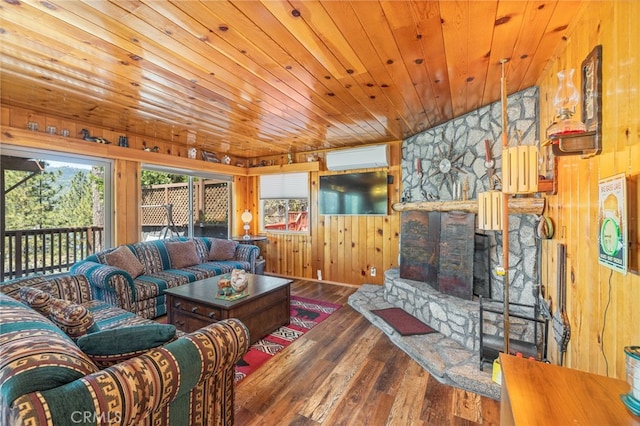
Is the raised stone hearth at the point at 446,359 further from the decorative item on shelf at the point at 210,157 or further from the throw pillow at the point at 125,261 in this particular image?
the decorative item on shelf at the point at 210,157

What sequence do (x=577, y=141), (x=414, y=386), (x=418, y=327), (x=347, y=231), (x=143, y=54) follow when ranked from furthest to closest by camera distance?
(x=347, y=231)
(x=418, y=327)
(x=414, y=386)
(x=143, y=54)
(x=577, y=141)

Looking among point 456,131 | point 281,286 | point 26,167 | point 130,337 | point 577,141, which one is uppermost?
point 456,131

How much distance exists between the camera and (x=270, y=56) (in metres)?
1.82

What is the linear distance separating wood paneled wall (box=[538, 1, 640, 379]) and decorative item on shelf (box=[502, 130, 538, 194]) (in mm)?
216

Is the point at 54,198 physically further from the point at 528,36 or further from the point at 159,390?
the point at 528,36

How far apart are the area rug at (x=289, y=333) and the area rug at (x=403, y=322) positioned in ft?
2.26

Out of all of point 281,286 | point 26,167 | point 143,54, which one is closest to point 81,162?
point 26,167

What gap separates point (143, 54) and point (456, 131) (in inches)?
120

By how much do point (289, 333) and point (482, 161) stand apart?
8.81 feet

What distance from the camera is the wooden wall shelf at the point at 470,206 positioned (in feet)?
6.72

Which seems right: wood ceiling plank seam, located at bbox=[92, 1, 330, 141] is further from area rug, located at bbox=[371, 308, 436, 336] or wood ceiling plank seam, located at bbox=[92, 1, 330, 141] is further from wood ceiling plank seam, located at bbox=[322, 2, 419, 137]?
area rug, located at bbox=[371, 308, 436, 336]

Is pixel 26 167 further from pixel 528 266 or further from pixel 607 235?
pixel 528 266

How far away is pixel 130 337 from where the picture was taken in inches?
46.8

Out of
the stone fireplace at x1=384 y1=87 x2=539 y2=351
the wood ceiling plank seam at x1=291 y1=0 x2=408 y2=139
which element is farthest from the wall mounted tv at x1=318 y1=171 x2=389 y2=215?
the wood ceiling plank seam at x1=291 y1=0 x2=408 y2=139
